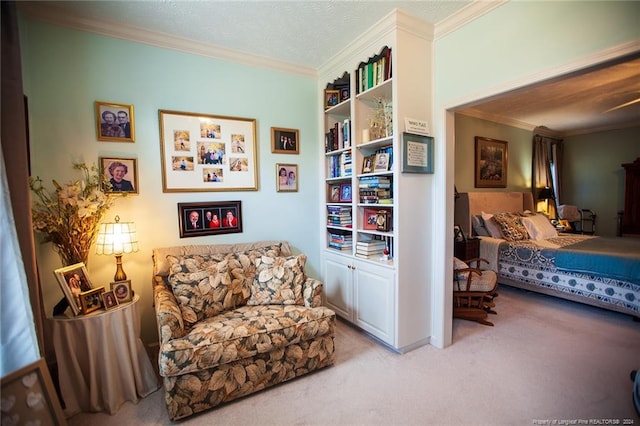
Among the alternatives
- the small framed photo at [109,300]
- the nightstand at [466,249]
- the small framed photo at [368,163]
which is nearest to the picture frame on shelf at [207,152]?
the small framed photo at [109,300]

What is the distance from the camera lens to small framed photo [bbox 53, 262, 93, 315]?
1.79 m

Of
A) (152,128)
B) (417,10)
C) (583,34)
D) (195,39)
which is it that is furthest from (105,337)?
(583,34)

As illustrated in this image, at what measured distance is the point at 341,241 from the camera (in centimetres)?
301

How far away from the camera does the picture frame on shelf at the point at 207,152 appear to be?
2.54 metres

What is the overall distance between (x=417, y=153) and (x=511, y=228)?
106 inches

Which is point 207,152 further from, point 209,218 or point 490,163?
point 490,163

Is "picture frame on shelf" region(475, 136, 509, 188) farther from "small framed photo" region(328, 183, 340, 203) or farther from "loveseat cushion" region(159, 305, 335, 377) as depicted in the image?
"loveseat cushion" region(159, 305, 335, 377)

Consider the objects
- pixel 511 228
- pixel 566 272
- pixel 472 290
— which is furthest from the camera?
pixel 511 228

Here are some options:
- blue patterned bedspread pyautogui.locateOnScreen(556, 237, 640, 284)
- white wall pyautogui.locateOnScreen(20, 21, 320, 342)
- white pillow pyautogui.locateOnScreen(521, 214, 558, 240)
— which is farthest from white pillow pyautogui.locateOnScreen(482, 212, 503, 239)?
white wall pyautogui.locateOnScreen(20, 21, 320, 342)

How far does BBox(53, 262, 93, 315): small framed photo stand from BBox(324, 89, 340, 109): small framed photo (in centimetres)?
252

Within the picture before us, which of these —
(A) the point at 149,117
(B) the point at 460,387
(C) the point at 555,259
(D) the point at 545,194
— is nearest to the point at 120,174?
(A) the point at 149,117

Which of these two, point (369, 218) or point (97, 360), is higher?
point (369, 218)

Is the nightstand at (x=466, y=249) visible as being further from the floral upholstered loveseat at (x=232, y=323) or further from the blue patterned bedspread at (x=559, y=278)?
the floral upholstered loveseat at (x=232, y=323)

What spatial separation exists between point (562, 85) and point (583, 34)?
2446 mm
